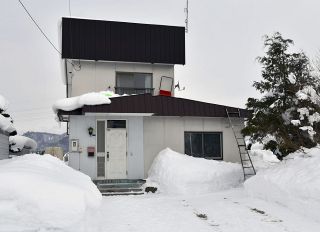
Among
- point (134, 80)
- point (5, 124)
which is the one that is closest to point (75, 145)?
point (5, 124)

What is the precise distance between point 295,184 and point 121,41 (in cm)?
1381

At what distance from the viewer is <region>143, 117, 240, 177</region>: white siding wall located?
16.3 meters

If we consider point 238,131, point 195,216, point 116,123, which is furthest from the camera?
point 238,131

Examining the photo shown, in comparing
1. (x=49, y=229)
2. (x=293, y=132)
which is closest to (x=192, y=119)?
(x=293, y=132)

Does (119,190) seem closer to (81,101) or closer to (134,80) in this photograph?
(81,101)

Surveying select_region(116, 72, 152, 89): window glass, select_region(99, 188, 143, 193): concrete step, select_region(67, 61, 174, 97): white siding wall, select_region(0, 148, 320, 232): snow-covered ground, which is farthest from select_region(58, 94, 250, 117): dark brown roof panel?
select_region(116, 72, 152, 89): window glass

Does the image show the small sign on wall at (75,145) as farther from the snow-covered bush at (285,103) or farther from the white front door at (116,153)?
the snow-covered bush at (285,103)

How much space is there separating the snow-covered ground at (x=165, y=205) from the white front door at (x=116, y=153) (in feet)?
8.04

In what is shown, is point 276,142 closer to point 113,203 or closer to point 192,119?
point 192,119

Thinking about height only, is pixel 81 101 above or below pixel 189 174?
above

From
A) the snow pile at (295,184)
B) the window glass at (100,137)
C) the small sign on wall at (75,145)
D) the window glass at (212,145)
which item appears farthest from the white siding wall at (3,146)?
the snow pile at (295,184)

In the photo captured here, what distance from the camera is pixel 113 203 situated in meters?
11.6

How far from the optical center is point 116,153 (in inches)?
623

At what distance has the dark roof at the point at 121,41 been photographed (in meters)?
19.8
